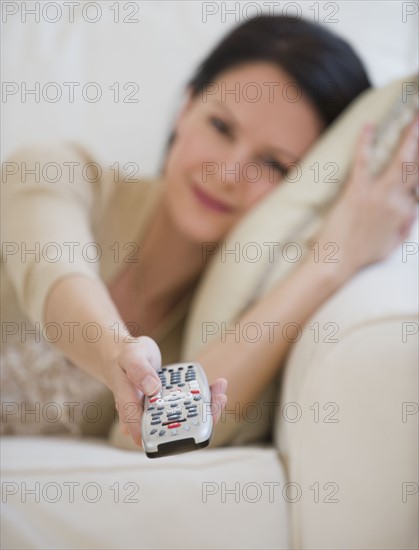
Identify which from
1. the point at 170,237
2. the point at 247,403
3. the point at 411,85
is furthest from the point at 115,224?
the point at 411,85

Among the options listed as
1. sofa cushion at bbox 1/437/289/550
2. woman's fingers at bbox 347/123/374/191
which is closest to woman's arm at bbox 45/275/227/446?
sofa cushion at bbox 1/437/289/550

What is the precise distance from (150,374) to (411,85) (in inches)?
22.5

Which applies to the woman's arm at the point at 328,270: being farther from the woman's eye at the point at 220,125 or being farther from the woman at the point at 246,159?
the woman's eye at the point at 220,125

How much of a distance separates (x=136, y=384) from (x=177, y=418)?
6cm

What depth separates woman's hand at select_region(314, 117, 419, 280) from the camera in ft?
2.79

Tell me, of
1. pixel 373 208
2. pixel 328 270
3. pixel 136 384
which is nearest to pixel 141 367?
pixel 136 384

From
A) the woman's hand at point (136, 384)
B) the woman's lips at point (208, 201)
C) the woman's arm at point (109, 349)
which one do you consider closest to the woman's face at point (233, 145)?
the woman's lips at point (208, 201)

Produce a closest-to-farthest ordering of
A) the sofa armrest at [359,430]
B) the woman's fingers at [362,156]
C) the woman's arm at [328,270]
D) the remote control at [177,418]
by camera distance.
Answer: the remote control at [177,418], the sofa armrest at [359,430], the woman's arm at [328,270], the woman's fingers at [362,156]

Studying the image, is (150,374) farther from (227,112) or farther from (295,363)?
(227,112)

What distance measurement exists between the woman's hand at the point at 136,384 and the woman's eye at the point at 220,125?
420mm

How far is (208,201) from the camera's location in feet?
3.22

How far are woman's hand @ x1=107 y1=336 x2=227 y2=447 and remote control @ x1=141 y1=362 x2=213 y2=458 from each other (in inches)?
0.4

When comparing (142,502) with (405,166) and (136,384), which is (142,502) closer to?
(136,384)

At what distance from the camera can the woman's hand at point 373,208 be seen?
0.85 meters
